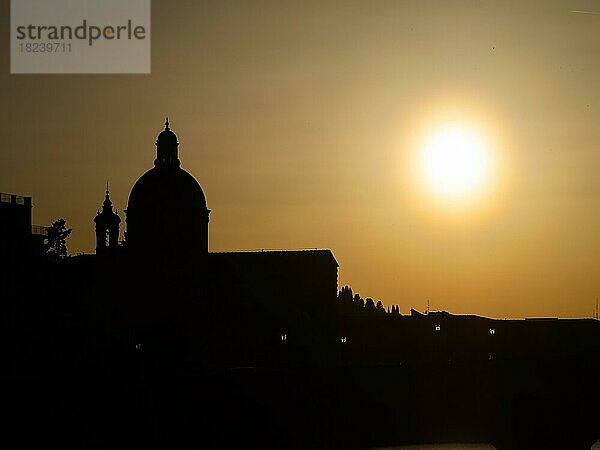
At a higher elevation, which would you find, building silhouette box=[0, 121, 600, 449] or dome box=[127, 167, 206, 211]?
dome box=[127, 167, 206, 211]

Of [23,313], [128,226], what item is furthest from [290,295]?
[23,313]

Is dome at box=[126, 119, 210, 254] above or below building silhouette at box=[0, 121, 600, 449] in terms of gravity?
above

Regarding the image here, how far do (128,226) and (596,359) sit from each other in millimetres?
34097

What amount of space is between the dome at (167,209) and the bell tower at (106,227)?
5.94 m

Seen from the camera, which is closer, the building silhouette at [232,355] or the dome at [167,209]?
the building silhouette at [232,355]

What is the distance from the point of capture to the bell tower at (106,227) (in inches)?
3445

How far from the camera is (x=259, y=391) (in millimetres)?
52250

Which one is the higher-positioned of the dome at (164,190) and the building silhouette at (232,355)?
the dome at (164,190)

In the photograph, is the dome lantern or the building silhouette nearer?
the building silhouette

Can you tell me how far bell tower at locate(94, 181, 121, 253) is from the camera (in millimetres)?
87500

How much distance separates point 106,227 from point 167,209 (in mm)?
9801

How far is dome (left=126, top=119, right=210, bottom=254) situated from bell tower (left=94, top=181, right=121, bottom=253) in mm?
5941

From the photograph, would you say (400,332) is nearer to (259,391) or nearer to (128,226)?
(128,226)

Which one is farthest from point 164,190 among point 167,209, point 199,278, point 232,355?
point 232,355
